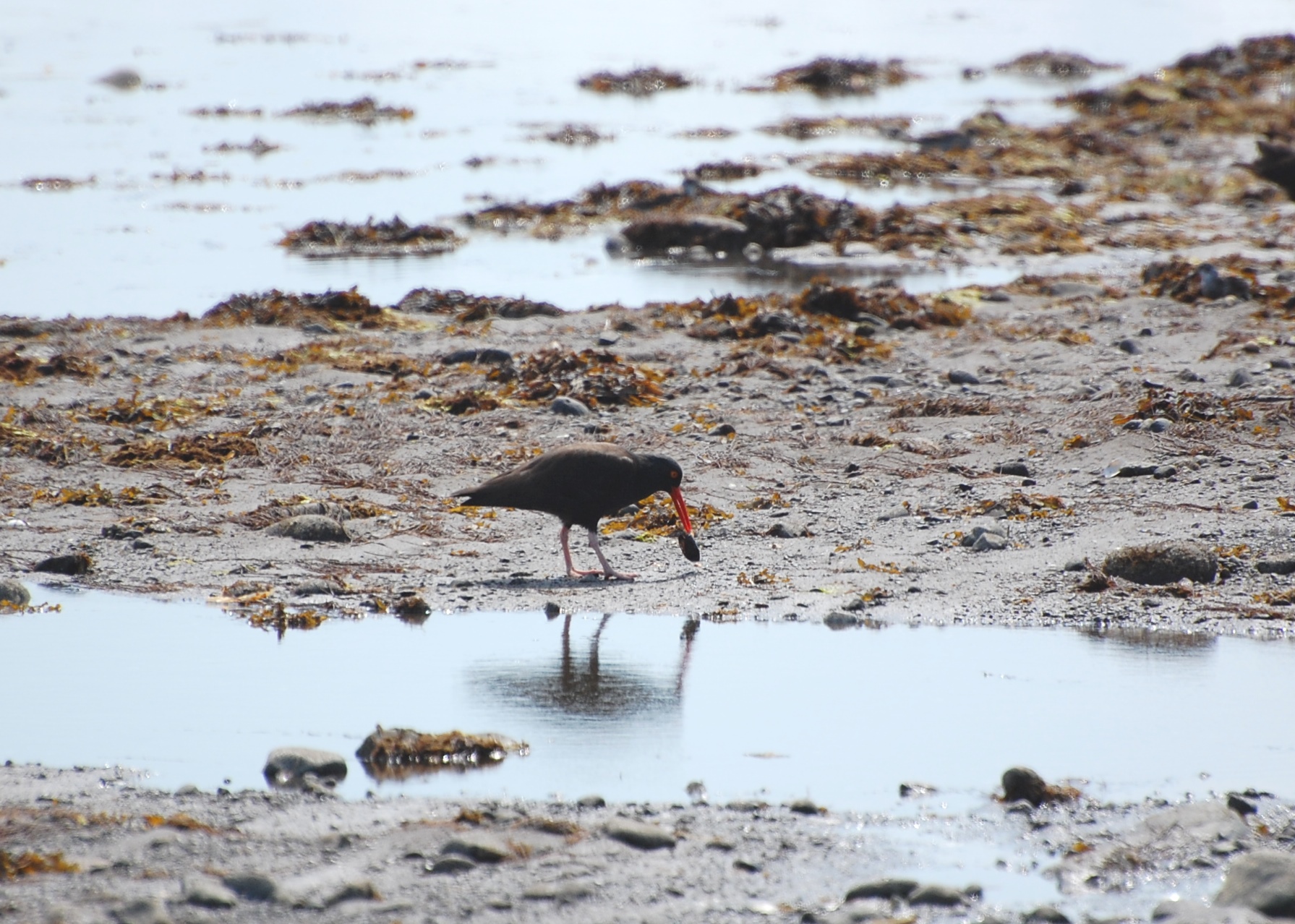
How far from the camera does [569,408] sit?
9938mm

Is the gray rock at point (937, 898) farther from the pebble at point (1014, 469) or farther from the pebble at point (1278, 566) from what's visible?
the pebble at point (1014, 469)

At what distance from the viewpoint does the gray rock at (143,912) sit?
12.2ft

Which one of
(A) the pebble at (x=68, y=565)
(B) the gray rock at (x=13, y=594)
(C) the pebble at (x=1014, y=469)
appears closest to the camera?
(B) the gray rock at (x=13, y=594)

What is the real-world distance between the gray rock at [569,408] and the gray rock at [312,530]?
2.48 meters

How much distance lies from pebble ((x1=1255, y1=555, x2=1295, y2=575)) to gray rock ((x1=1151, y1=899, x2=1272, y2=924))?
337cm

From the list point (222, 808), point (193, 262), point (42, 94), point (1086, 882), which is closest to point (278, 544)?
point (222, 808)

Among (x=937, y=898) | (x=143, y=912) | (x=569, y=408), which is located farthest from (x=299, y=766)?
(x=569, y=408)

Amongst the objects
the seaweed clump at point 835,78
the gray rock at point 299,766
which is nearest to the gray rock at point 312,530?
the gray rock at point 299,766

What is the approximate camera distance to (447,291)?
1366 cm

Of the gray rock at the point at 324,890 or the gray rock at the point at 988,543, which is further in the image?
the gray rock at the point at 988,543

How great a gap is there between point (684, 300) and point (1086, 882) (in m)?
10.6

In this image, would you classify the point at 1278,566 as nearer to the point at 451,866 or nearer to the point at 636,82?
the point at 451,866

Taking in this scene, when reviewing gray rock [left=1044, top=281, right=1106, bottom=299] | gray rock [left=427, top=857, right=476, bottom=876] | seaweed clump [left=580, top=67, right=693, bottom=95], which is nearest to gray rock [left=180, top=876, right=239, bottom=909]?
gray rock [left=427, top=857, right=476, bottom=876]

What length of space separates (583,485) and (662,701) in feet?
6.16
